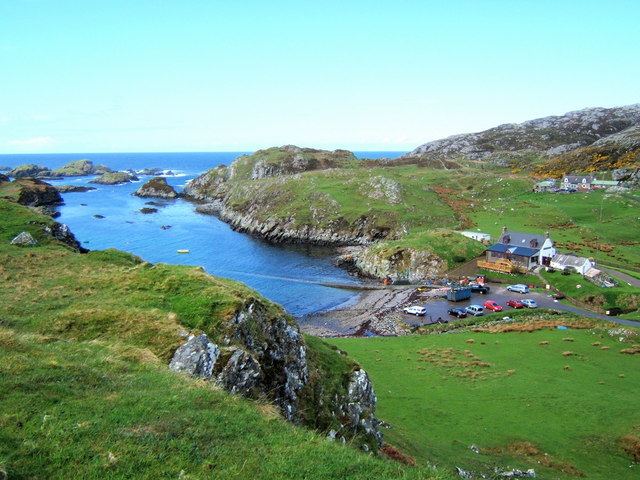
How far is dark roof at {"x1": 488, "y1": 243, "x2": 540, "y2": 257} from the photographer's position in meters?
91.6

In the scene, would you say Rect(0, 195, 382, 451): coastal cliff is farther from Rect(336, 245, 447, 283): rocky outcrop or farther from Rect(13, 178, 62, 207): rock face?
Rect(13, 178, 62, 207): rock face

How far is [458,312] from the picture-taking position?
72.4 metres

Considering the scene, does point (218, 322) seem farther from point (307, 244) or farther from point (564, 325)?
point (307, 244)

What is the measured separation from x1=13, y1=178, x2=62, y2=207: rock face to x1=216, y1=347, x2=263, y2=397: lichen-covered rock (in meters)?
162

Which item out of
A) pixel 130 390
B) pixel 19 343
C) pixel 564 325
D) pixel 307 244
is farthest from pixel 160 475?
pixel 307 244

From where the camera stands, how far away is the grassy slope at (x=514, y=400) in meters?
32.6

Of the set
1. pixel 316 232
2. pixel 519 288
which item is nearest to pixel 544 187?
pixel 316 232

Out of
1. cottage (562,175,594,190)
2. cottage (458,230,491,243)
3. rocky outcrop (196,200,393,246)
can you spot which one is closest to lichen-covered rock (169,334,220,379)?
cottage (458,230,491,243)

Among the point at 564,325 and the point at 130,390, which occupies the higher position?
Result: the point at 130,390

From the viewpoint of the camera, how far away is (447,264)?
9812 centimetres

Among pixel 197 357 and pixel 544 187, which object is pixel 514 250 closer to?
pixel 544 187

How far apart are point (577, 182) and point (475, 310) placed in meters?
111

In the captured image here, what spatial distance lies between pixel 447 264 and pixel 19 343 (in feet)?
288

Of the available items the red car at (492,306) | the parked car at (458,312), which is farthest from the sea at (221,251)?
the red car at (492,306)
